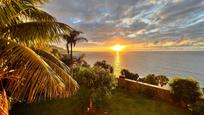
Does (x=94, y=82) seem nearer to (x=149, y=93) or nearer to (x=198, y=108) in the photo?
(x=149, y=93)

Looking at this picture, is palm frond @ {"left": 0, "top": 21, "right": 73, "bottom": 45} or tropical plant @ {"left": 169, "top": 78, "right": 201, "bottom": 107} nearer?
palm frond @ {"left": 0, "top": 21, "right": 73, "bottom": 45}

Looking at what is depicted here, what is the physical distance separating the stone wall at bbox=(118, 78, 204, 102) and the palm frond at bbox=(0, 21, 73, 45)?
951 centimetres

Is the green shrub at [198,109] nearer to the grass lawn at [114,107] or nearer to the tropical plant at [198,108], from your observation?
the tropical plant at [198,108]

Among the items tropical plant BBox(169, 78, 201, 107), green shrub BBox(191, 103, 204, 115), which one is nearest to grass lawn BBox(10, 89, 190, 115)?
green shrub BBox(191, 103, 204, 115)

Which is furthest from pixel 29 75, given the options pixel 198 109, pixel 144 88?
pixel 144 88

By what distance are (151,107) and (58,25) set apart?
8.15 metres

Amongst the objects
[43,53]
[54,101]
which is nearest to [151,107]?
[54,101]

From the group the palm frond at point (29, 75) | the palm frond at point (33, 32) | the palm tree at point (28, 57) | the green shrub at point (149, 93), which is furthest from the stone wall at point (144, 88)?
the palm frond at point (29, 75)

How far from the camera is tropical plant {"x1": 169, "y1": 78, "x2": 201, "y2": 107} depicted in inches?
451

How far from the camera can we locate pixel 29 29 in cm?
548

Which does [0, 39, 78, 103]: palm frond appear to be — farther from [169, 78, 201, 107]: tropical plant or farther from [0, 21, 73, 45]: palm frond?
[169, 78, 201, 107]: tropical plant

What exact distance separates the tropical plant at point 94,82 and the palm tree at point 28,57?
512 centimetres

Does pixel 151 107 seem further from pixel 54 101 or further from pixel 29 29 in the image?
pixel 29 29

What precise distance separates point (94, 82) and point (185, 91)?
554cm
